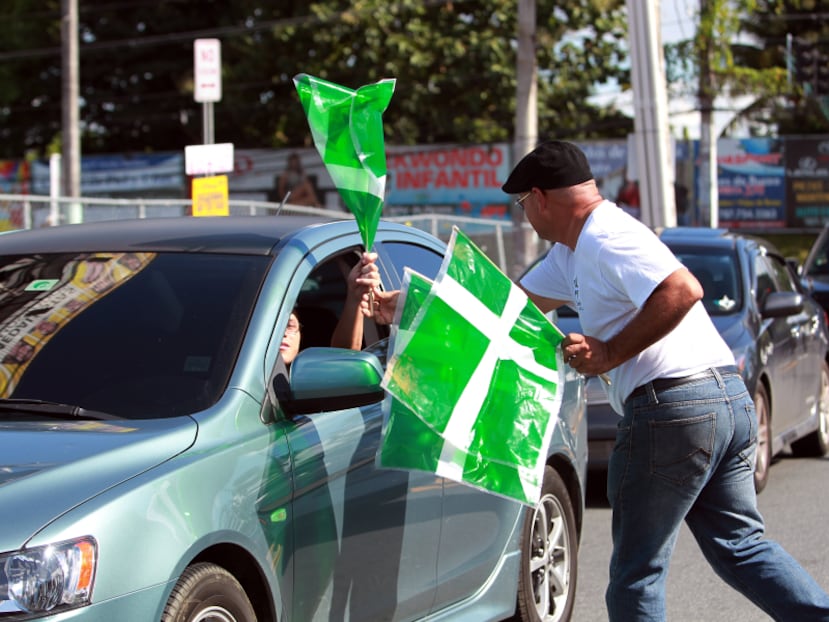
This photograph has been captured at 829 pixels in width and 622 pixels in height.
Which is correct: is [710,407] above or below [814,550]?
above

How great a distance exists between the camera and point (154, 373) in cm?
388

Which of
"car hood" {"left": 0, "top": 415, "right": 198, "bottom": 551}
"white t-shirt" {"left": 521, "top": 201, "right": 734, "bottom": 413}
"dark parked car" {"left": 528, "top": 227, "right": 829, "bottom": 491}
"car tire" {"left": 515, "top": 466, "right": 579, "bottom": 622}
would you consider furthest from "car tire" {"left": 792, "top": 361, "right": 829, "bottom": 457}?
"car hood" {"left": 0, "top": 415, "right": 198, "bottom": 551}

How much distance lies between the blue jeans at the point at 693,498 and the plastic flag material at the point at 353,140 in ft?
3.47

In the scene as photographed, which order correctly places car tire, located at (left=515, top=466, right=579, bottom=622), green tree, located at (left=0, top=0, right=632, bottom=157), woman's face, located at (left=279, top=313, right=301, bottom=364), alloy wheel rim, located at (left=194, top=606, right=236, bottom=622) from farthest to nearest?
green tree, located at (left=0, top=0, right=632, bottom=157)
car tire, located at (left=515, top=466, right=579, bottom=622)
woman's face, located at (left=279, top=313, right=301, bottom=364)
alloy wheel rim, located at (left=194, top=606, right=236, bottom=622)

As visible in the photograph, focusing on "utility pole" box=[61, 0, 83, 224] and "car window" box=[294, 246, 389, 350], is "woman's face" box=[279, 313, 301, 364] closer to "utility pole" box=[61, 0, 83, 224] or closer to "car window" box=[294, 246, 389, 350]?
"car window" box=[294, 246, 389, 350]

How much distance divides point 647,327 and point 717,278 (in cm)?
598

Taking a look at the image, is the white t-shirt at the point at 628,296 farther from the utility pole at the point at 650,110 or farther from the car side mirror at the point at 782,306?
the utility pole at the point at 650,110

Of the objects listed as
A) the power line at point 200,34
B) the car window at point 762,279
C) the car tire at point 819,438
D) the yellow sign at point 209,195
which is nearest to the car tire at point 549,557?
the car window at point 762,279

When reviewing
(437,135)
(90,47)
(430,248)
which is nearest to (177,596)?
(430,248)

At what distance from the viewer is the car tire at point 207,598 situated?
3.20m

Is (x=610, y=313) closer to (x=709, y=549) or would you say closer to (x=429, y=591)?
(x=709, y=549)

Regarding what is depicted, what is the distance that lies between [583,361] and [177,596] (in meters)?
1.38

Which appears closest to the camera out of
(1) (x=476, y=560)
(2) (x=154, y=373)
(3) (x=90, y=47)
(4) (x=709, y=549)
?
(2) (x=154, y=373)

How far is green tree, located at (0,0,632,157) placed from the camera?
40.6 m
